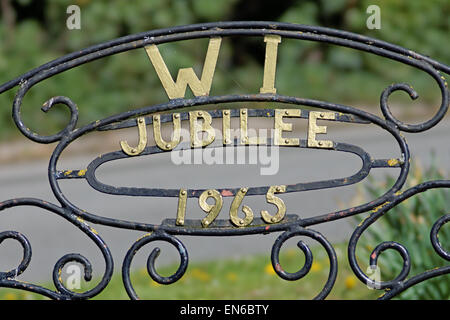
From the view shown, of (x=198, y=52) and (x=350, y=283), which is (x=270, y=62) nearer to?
(x=350, y=283)

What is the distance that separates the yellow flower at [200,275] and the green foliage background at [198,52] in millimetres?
3317

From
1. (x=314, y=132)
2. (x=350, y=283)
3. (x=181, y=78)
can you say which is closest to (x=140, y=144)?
(x=181, y=78)

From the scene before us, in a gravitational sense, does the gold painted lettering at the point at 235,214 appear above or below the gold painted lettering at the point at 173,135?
below

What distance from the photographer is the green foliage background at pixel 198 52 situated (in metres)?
6.98

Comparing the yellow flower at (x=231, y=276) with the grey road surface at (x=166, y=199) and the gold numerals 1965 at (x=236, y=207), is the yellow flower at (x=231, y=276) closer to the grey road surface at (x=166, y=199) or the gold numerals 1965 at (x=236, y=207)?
the grey road surface at (x=166, y=199)

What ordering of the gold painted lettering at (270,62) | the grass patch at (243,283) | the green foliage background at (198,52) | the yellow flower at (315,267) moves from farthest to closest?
the green foliage background at (198,52), the yellow flower at (315,267), the grass patch at (243,283), the gold painted lettering at (270,62)

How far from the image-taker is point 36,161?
258 inches

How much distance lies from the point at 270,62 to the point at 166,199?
351 centimetres

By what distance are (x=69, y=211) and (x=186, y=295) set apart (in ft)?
4.42

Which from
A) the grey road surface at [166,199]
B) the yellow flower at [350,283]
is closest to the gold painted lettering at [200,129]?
the yellow flower at [350,283]

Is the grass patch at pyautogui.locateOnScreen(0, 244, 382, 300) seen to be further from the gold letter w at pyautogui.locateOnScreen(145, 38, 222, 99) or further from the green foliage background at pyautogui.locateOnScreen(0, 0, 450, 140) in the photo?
the green foliage background at pyautogui.locateOnScreen(0, 0, 450, 140)

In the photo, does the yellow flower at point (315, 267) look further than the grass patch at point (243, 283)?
Yes

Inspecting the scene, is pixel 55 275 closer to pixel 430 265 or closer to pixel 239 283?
pixel 430 265
